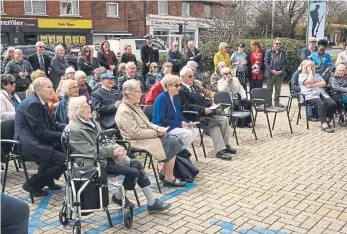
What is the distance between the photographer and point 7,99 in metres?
5.86

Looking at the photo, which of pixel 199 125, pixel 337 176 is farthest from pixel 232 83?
pixel 337 176

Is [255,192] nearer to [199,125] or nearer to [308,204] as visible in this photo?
[308,204]

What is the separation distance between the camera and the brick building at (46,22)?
89.9 ft

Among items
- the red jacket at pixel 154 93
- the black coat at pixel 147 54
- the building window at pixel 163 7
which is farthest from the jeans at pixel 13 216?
the building window at pixel 163 7

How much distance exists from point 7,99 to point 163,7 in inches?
1289

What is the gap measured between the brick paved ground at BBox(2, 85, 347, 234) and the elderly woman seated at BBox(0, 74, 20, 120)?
3.07ft

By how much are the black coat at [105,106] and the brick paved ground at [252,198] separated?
1542mm

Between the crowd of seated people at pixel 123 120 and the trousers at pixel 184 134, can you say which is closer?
the crowd of seated people at pixel 123 120

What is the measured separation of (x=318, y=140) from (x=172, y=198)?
3.92 metres

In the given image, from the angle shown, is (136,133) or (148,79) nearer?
(136,133)

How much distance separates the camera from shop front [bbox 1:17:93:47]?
27328 millimetres

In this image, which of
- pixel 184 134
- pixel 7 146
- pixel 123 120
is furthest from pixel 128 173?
pixel 7 146

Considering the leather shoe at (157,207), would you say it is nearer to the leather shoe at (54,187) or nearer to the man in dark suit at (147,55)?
the leather shoe at (54,187)

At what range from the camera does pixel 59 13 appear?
2998 centimetres
